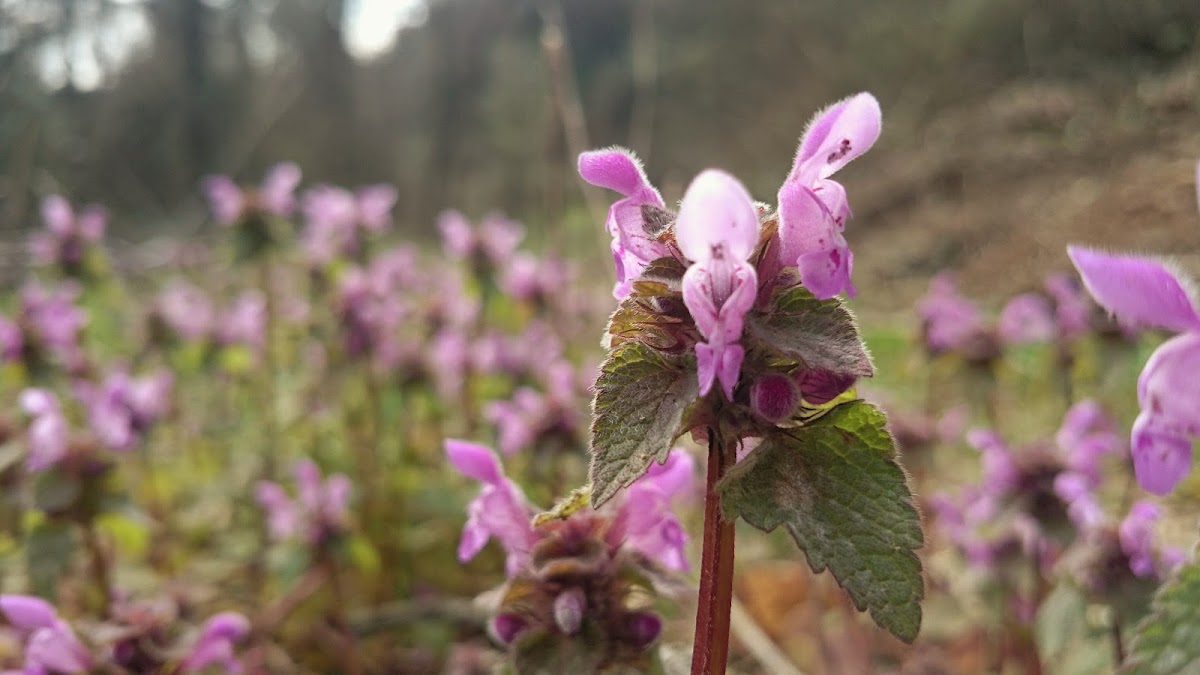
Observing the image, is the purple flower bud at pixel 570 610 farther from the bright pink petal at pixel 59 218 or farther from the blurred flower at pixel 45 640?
the bright pink petal at pixel 59 218

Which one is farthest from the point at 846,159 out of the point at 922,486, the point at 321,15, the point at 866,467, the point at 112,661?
the point at 321,15

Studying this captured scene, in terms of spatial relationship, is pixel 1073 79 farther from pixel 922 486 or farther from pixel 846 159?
pixel 846 159

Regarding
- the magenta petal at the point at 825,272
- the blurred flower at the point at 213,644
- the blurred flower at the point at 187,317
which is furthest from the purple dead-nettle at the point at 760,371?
the blurred flower at the point at 187,317

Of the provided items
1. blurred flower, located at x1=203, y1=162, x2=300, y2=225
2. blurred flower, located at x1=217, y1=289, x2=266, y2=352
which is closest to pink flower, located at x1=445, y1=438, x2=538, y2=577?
blurred flower, located at x1=203, y1=162, x2=300, y2=225

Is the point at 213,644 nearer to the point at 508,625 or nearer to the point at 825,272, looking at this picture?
the point at 508,625

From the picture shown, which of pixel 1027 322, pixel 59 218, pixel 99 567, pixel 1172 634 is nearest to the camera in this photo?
pixel 1172 634

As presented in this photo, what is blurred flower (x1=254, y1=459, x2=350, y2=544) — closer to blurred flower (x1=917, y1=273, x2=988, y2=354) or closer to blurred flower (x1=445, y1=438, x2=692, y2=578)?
blurred flower (x1=445, y1=438, x2=692, y2=578)

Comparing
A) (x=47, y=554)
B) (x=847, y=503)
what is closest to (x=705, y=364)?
(x=847, y=503)
